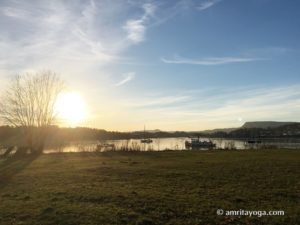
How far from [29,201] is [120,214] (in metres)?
4.05

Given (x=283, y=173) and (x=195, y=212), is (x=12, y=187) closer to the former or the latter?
(x=195, y=212)

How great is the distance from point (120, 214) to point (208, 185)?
5778mm

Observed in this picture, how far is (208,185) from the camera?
47.2ft

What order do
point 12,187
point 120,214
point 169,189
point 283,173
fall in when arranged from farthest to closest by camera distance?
point 283,173 → point 12,187 → point 169,189 → point 120,214

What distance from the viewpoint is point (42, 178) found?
18.0 metres

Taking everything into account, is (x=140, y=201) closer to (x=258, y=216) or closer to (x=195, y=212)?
(x=195, y=212)

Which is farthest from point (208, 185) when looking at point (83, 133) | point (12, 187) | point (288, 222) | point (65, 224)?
point (83, 133)

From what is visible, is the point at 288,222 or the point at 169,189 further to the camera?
the point at 169,189

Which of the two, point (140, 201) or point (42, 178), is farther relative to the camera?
point (42, 178)

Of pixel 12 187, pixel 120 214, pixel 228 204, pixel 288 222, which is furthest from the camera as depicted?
pixel 12 187

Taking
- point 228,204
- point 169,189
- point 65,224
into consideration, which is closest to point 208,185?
point 169,189

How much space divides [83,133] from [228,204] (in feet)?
385

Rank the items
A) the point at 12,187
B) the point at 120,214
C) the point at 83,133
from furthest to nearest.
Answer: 1. the point at 83,133
2. the point at 12,187
3. the point at 120,214

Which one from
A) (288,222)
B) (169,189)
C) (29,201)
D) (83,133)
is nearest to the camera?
(288,222)
